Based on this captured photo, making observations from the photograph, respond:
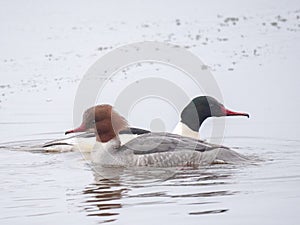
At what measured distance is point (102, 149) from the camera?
36.1 feet

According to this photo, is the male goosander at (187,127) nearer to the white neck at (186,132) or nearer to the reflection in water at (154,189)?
the white neck at (186,132)

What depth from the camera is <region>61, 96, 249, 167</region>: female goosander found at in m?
10.5

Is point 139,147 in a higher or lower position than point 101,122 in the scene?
lower

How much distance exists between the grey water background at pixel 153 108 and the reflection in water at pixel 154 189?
0.6 inches

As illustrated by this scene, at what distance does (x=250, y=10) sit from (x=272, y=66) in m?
10.7

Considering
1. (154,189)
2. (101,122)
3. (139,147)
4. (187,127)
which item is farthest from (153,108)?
(154,189)

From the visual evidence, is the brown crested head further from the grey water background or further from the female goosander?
the grey water background

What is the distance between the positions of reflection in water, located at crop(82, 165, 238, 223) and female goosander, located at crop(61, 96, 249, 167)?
22 centimetres

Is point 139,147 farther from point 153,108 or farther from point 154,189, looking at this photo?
point 153,108

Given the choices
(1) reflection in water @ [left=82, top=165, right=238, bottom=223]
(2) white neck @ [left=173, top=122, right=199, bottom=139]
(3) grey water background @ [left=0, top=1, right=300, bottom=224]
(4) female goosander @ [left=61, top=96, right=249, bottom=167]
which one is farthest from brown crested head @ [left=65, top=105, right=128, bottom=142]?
(2) white neck @ [left=173, top=122, right=199, bottom=139]

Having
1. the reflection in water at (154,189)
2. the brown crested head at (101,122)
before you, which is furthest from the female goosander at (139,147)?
the reflection in water at (154,189)

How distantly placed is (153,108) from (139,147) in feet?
11.4

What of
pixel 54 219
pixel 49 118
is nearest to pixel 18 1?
pixel 49 118

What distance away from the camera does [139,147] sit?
10.7 metres
